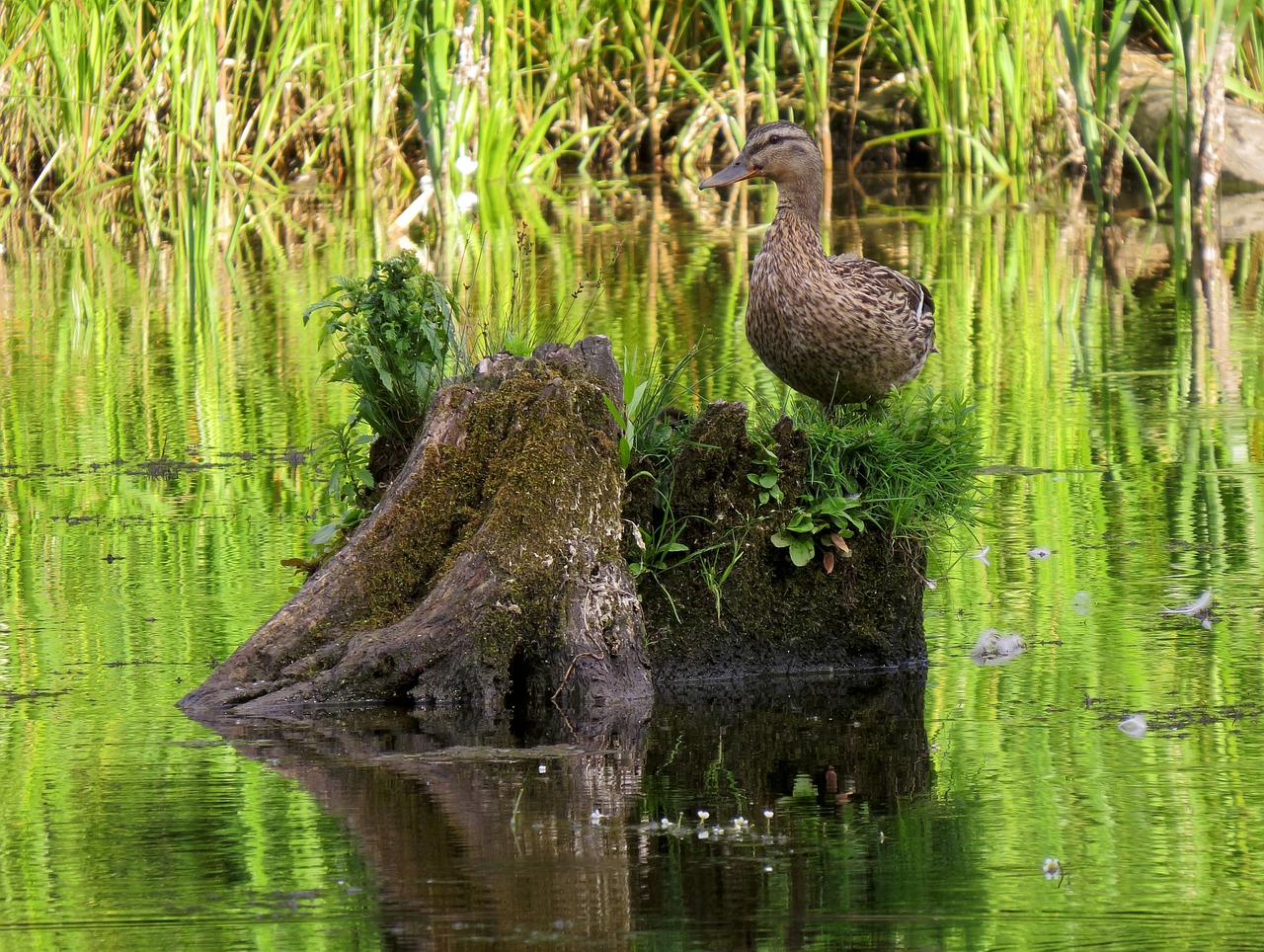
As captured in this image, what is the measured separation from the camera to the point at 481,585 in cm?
535

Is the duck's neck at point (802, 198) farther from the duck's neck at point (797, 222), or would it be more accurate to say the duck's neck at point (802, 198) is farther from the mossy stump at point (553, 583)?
the mossy stump at point (553, 583)

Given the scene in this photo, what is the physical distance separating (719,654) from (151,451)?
408cm

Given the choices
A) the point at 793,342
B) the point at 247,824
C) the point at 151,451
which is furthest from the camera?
the point at 151,451

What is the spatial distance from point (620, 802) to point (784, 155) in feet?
11.9

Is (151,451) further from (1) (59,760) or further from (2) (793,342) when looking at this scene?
(1) (59,760)

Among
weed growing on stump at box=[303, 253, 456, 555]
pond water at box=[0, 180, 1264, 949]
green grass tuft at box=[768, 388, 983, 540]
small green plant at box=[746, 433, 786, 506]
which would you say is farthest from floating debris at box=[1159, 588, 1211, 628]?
weed growing on stump at box=[303, 253, 456, 555]

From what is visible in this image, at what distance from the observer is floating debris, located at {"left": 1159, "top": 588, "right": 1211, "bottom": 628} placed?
6039 millimetres

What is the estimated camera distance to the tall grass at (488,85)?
55.1 ft

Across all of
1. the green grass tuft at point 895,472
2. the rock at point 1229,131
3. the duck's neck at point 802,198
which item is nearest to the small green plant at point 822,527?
the green grass tuft at point 895,472

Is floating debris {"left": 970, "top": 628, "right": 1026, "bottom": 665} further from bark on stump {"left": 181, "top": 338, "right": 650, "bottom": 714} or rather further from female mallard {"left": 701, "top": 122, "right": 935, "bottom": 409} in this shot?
female mallard {"left": 701, "top": 122, "right": 935, "bottom": 409}

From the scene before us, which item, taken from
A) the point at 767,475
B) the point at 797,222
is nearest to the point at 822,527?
the point at 767,475

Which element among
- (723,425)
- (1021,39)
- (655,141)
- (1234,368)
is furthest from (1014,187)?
(723,425)

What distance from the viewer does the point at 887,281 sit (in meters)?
7.28

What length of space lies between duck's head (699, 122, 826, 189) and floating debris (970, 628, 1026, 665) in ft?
7.44
